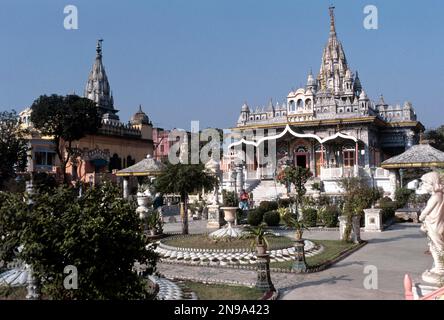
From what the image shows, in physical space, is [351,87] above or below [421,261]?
above

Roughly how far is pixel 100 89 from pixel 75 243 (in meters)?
60.1

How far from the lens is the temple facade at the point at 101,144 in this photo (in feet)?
159

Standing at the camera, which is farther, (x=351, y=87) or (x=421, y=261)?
(x=351, y=87)

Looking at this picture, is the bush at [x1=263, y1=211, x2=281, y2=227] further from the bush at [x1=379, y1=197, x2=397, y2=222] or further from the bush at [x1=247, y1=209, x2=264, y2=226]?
the bush at [x1=379, y1=197, x2=397, y2=222]

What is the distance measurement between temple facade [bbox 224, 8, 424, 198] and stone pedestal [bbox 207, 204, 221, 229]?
14743 mm

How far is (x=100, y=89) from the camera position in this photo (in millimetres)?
→ 63594

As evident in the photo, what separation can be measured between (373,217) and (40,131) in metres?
36.6

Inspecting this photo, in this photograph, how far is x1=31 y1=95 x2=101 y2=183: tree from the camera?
43.8 m

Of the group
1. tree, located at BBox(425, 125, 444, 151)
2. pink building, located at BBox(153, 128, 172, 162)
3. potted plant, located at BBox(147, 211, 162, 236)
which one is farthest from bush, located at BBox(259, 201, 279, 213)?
pink building, located at BBox(153, 128, 172, 162)

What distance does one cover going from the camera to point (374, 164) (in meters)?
46.4
